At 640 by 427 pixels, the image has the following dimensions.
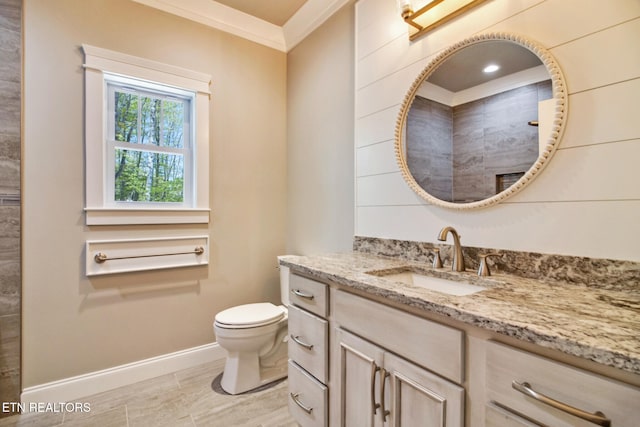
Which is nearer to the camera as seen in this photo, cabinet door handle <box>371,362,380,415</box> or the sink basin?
cabinet door handle <box>371,362,380,415</box>

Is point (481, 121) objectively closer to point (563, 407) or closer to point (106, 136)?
point (563, 407)

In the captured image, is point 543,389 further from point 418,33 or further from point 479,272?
point 418,33

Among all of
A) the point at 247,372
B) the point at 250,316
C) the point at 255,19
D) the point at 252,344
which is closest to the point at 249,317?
the point at 250,316

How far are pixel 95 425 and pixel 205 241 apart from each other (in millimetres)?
1196

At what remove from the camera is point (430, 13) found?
1.44m

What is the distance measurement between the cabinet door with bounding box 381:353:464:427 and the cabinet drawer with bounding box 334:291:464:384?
0.09 ft

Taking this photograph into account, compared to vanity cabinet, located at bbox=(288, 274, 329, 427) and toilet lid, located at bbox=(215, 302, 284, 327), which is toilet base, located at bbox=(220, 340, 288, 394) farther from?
vanity cabinet, located at bbox=(288, 274, 329, 427)

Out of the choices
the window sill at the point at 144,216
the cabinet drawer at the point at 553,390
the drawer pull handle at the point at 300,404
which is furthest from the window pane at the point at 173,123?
the cabinet drawer at the point at 553,390

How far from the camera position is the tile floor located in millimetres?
1628

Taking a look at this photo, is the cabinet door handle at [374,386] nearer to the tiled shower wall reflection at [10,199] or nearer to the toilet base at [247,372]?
the toilet base at [247,372]

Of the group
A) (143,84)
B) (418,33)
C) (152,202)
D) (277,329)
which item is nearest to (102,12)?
(143,84)

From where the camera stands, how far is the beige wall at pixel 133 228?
5.75 feet

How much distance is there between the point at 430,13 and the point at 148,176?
2067 millimetres

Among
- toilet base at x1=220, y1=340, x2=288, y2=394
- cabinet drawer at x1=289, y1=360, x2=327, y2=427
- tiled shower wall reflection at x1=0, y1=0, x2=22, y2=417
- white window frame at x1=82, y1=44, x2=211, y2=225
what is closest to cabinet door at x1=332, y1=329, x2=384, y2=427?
cabinet drawer at x1=289, y1=360, x2=327, y2=427
